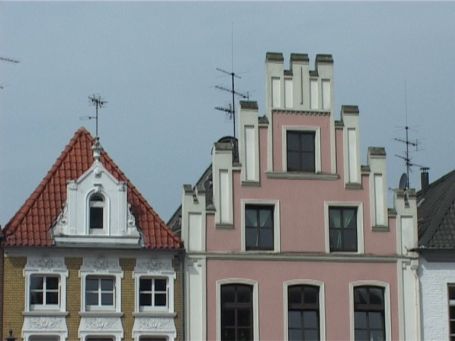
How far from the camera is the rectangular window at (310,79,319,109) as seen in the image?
56.8 metres

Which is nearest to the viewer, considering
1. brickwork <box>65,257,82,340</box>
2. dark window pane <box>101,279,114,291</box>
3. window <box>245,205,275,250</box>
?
brickwork <box>65,257,82,340</box>

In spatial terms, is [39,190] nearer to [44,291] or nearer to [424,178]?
[44,291]

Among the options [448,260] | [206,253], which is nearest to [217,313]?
[206,253]

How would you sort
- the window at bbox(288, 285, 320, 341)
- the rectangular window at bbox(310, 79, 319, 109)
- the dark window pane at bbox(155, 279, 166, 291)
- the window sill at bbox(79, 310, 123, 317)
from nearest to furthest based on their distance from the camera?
the window sill at bbox(79, 310, 123, 317) → the dark window pane at bbox(155, 279, 166, 291) → the window at bbox(288, 285, 320, 341) → the rectangular window at bbox(310, 79, 319, 109)

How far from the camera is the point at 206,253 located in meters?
54.9

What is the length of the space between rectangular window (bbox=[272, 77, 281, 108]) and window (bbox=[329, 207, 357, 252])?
471 centimetres

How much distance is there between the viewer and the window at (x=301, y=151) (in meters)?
56.6

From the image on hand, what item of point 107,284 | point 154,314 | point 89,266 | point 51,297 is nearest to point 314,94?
point 154,314

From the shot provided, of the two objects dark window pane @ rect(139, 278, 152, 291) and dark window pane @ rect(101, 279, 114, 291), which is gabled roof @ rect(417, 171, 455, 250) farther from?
dark window pane @ rect(101, 279, 114, 291)

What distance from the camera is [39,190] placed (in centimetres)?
5466

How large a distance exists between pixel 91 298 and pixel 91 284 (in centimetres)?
53

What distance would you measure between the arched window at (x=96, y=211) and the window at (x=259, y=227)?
5765mm

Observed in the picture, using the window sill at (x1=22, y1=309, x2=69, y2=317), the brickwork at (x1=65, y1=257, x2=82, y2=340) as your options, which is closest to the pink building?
the brickwork at (x1=65, y1=257, x2=82, y2=340)

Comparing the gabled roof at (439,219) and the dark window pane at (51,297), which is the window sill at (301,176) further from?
the dark window pane at (51,297)
